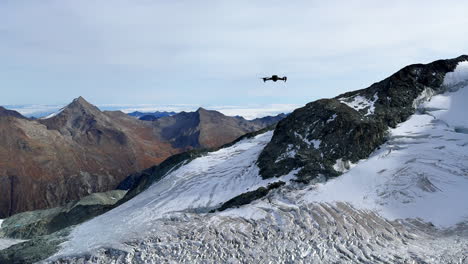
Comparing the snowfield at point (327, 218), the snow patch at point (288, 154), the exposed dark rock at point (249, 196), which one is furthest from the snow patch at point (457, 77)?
the exposed dark rock at point (249, 196)

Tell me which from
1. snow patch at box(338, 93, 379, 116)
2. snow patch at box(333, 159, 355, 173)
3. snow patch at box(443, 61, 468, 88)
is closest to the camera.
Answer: snow patch at box(333, 159, 355, 173)

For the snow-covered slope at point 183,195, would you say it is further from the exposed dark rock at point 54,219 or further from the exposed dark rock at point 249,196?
the exposed dark rock at point 54,219

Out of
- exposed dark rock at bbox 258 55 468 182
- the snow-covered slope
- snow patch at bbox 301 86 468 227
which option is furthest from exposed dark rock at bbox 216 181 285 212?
snow patch at bbox 301 86 468 227

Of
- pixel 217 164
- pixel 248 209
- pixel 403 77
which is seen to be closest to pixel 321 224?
pixel 248 209

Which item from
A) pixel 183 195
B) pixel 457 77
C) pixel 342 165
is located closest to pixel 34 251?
pixel 183 195

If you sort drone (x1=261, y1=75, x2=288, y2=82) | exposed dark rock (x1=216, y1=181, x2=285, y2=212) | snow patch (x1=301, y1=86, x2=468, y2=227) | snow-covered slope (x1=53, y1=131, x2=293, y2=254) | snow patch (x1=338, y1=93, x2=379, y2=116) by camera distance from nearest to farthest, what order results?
1. drone (x1=261, y1=75, x2=288, y2=82)
2. snow-covered slope (x1=53, y1=131, x2=293, y2=254)
3. snow patch (x1=301, y1=86, x2=468, y2=227)
4. exposed dark rock (x1=216, y1=181, x2=285, y2=212)
5. snow patch (x1=338, y1=93, x2=379, y2=116)

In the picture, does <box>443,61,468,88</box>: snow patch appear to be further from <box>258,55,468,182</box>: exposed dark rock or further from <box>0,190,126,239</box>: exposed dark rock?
<box>0,190,126,239</box>: exposed dark rock

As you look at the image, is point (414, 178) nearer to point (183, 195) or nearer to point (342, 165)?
point (342, 165)
